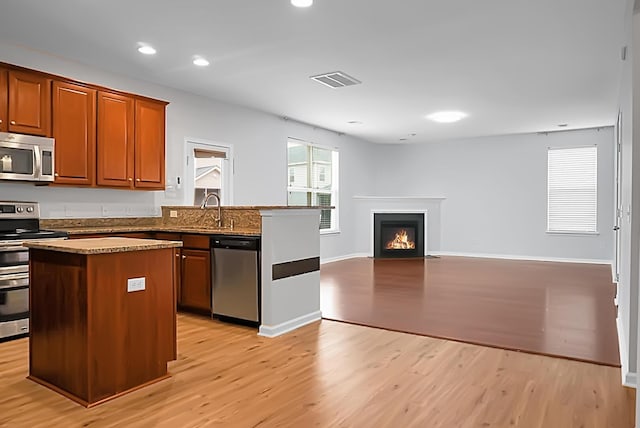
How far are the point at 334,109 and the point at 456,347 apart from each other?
180 inches

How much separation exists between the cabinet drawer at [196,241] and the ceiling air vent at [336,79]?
2366 mm

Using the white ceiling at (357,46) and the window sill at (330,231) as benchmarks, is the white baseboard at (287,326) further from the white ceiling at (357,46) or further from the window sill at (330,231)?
the window sill at (330,231)

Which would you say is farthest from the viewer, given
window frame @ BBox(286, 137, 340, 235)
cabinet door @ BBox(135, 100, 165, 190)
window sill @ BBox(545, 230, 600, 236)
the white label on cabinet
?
window sill @ BBox(545, 230, 600, 236)

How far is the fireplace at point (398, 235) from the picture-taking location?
9562mm

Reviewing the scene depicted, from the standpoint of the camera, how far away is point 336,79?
539 centimetres

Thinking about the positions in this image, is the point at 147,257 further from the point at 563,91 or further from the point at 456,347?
the point at 563,91

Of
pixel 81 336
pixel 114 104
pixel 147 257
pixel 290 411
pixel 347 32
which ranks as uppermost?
pixel 347 32

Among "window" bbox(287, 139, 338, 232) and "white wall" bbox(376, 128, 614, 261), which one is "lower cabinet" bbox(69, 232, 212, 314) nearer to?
"window" bbox(287, 139, 338, 232)

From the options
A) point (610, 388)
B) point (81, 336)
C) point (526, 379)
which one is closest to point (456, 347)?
point (526, 379)

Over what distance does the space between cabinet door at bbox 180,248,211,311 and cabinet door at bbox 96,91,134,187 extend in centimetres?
122

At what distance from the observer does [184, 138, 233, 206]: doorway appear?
606 centimetres

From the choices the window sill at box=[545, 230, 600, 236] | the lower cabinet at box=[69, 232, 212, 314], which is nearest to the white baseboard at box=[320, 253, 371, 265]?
the window sill at box=[545, 230, 600, 236]

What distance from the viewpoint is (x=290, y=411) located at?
7.86ft

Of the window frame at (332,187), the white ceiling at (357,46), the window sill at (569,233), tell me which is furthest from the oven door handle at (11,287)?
the window sill at (569,233)
